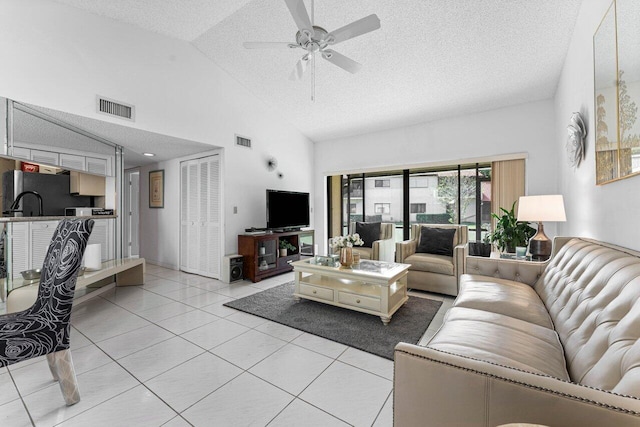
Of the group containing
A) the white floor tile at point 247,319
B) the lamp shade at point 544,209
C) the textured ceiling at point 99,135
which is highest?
the textured ceiling at point 99,135

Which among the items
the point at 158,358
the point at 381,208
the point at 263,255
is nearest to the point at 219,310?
the point at 158,358

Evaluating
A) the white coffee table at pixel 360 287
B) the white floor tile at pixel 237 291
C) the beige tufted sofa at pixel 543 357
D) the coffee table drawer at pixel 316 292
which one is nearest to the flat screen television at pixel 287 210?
the white floor tile at pixel 237 291

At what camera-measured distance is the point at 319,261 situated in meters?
3.31

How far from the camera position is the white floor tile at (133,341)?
2.16m

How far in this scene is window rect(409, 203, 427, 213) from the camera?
539 centimetres

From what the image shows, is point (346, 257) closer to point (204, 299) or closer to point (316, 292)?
point (316, 292)

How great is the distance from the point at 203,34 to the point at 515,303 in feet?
14.9

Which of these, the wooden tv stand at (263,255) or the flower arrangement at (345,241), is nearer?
the flower arrangement at (345,241)

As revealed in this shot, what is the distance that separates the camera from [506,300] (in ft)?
5.86

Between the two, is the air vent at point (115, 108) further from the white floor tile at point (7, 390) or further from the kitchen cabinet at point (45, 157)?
the white floor tile at point (7, 390)

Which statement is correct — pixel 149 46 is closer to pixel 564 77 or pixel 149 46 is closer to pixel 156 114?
pixel 156 114

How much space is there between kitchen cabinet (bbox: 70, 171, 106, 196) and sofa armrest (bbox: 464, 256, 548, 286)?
4587mm

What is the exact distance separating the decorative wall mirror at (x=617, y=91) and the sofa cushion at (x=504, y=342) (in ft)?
3.28

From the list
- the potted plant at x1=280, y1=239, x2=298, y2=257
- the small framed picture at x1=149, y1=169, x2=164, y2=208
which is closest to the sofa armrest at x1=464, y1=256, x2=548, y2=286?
the potted plant at x1=280, y1=239, x2=298, y2=257
